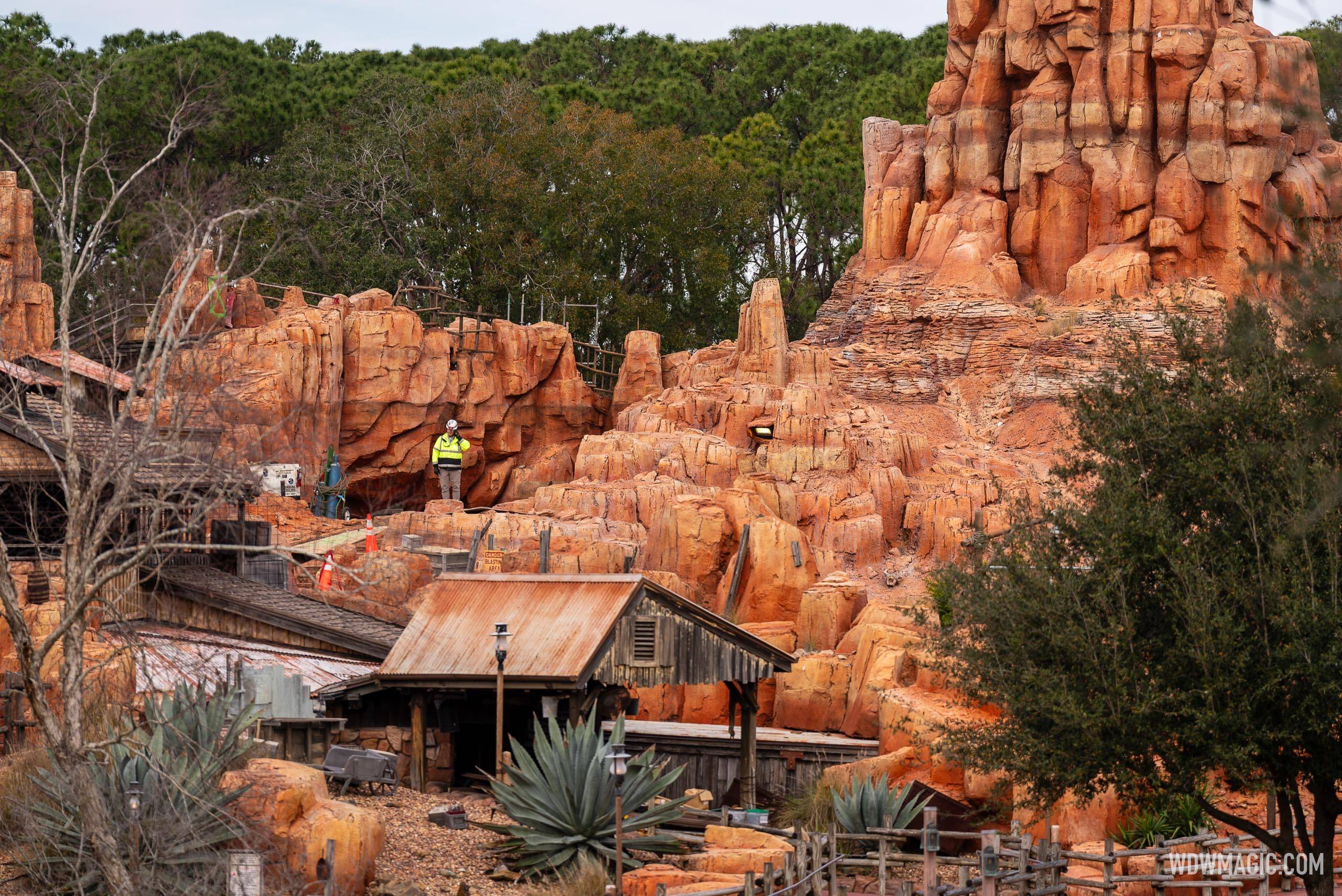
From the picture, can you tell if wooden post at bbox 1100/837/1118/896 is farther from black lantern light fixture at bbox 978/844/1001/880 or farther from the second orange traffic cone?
the second orange traffic cone

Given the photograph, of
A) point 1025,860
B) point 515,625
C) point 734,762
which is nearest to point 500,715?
point 515,625

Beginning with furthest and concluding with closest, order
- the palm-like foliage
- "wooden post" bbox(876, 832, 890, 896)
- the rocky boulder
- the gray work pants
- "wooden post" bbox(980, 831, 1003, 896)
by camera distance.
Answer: the gray work pants
"wooden post" bbox(876, 832, 890, 896)
"wooden post" bbox(980, 831, 1003, 896)
the rocky boulder
the palm-like foliage

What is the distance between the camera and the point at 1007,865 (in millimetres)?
18812

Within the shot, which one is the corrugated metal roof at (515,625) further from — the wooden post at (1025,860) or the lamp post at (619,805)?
the wooden post at (1025,860)

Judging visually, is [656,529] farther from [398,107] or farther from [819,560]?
[398,107]

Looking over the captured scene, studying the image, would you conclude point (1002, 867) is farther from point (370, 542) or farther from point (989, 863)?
point (370, 542)

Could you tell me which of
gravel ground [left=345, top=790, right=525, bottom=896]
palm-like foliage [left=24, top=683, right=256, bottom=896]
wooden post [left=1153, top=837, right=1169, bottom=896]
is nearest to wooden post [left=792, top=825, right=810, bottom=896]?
gravel ground [left=345, top=790, right=525, bottom=896]

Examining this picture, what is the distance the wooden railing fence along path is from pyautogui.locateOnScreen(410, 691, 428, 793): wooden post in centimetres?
415

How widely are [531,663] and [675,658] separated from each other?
219cm

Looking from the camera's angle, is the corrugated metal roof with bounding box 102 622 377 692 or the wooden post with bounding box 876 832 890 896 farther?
the corrugated metal roof with bounding box 102 622 377 692

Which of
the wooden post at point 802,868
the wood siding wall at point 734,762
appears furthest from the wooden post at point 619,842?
the wood siding wall at point 734,762

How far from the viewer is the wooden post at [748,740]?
2398 centimetres

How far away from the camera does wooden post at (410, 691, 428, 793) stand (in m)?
22.5

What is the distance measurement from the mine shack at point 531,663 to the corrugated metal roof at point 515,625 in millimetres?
17
